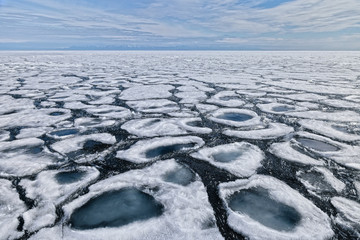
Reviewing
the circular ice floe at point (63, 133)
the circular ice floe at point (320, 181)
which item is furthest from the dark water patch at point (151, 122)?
the circular ice floe at point (320, 181)

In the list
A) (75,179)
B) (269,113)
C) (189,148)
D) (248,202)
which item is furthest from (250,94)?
(75,179)

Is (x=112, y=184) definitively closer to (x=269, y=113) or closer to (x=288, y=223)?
(x=288, y=223)

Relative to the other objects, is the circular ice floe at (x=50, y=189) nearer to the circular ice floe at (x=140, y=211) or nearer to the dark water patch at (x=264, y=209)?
the circular ice floe at (x=140, y=211)

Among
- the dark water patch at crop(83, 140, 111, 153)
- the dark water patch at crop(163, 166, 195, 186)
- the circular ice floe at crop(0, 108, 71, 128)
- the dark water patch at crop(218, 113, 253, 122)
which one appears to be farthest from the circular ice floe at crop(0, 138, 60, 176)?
the dark water patch at crop(218, 113, 253, 122)

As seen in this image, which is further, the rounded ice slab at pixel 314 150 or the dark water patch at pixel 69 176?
the rounded ice slab at pixel 314 150

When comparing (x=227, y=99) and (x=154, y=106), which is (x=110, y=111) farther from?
(x=227, y=99)

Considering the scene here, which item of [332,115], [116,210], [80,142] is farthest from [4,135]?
[332,115]

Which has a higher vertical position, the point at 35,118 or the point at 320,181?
the point at 320,181
